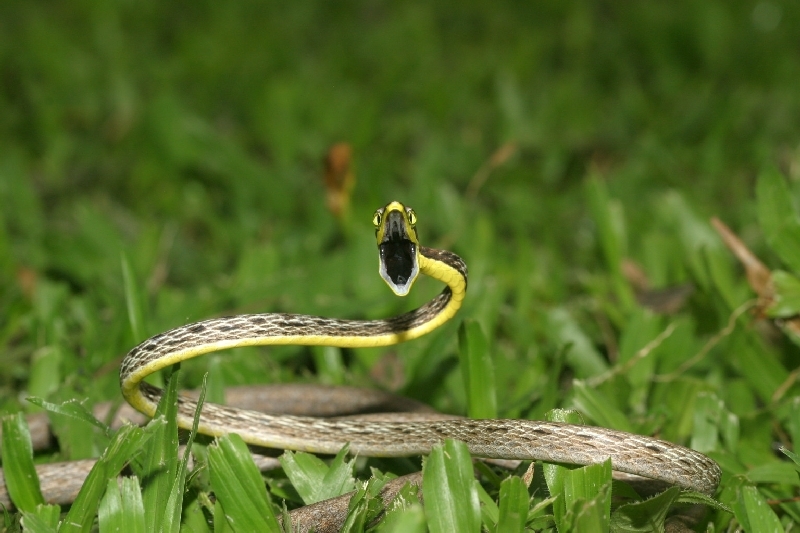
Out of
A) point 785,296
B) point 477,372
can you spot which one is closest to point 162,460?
point 477,372

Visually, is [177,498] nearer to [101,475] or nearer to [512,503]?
[101,475]

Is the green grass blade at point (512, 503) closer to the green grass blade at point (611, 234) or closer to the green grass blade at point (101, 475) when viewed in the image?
the green grass blade at point (101, 475)

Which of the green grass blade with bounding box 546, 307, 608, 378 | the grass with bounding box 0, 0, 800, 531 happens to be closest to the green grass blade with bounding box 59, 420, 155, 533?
the grass with bounding box 0, 0, 800, 531

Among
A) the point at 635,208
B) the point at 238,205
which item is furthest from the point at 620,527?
the point at 238,205

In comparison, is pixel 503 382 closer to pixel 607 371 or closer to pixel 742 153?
pixel 607 371

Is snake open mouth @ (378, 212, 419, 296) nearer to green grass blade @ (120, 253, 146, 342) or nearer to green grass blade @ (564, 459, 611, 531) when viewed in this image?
green grass blade @ (564, 459, 611, 531)

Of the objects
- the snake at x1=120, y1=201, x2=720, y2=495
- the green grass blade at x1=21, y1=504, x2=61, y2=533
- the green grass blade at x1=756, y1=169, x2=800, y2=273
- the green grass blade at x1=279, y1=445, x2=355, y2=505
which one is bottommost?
the green grass blade at x1=21, y1=504, x2=61, y2=533

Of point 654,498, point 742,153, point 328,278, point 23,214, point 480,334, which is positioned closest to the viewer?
point 654,498
